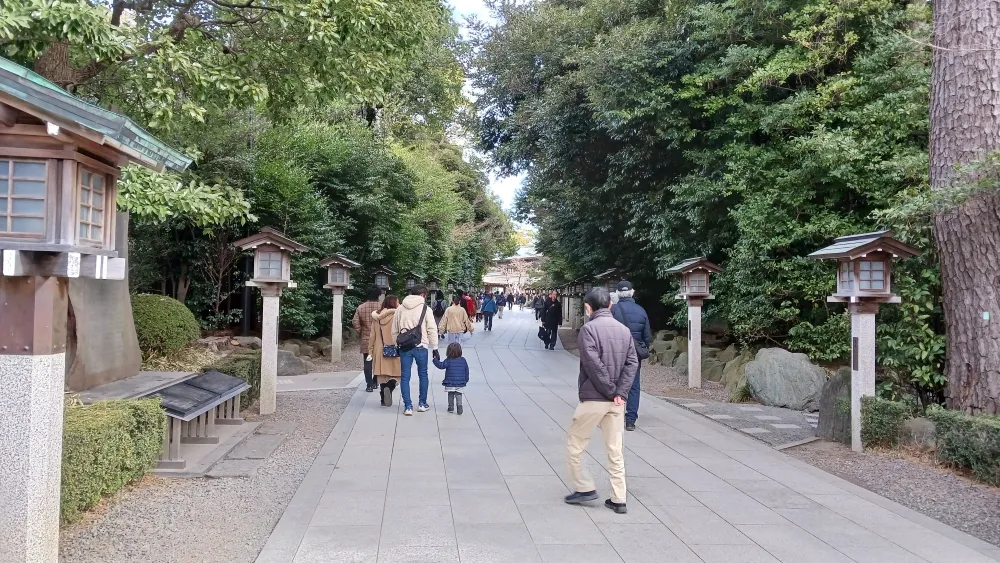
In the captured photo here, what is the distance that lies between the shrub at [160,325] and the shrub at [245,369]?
1.15 metres

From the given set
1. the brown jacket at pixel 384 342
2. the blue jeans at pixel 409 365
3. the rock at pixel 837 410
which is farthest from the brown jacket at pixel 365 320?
the rock at pixel 837 410

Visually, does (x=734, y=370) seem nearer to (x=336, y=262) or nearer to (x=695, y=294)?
(x=695, y=294)

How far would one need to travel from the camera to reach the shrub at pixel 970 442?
6.16 meters

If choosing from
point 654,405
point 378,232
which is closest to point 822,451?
point 654,405

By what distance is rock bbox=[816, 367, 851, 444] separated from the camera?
791 centimetres

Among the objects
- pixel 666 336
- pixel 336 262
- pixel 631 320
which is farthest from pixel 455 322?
pixel 666 336

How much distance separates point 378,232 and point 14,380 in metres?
16.0

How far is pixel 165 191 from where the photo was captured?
720cm

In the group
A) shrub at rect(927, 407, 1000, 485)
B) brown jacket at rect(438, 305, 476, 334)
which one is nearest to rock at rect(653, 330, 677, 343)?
brown jacket at rect(438, 305, 476, 334)

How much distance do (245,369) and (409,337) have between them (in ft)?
7.40

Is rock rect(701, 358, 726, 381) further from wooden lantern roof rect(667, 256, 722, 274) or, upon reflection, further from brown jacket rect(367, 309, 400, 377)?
brown jacket rect(367, 309, 400, 377)

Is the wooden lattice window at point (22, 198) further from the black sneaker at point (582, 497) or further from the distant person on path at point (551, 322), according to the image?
the distant person on path at point (551, 322)

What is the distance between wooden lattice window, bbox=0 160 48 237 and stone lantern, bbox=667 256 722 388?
10.8 meters

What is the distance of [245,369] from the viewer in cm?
906
